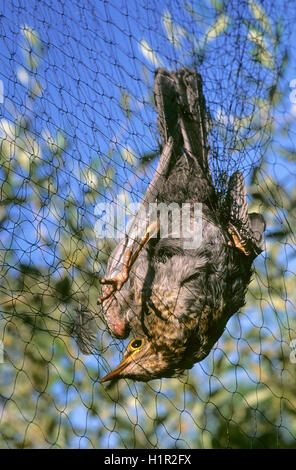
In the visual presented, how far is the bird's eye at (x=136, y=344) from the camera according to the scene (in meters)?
1.79

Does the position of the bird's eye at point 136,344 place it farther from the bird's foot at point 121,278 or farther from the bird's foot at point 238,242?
the bird's foot at point 238,242

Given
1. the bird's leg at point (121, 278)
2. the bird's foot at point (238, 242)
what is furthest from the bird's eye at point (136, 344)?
the bird's foot at point (238, 242)

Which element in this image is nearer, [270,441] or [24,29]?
[24,29]

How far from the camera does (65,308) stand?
1757 millimetres

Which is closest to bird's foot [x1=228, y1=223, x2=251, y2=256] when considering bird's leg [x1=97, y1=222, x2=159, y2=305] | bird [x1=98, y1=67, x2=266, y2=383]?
bird [x1=98, y1=67, x2=266, y2=383]

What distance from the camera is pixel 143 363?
1.76 metres

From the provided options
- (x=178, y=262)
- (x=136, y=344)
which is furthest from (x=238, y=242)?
(x=136, y=344)

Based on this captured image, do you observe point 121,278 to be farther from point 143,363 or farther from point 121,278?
point 143,363

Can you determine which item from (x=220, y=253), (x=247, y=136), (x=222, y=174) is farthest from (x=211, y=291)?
(x=247, y=136)

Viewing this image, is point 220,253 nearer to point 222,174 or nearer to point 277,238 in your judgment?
point 222,174

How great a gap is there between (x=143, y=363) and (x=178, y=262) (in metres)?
0.23

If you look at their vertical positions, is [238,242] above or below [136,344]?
above

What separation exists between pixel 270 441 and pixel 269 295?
1.15ft

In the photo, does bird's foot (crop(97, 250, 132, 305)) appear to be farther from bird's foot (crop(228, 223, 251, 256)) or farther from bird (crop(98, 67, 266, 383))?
bird's foot (crop(228, 223, 251, 256))
